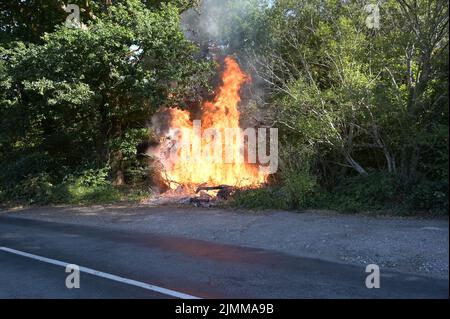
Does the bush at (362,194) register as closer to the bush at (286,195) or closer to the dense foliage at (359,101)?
the dense foliage at (359,101)

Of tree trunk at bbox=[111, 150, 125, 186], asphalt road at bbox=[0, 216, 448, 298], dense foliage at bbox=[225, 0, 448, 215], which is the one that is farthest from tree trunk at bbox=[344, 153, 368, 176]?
tree trunk at bbox=[111, 150, 125, 186]

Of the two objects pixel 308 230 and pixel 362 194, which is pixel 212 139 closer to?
pixel 362 194

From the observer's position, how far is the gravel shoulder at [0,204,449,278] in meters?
7.82

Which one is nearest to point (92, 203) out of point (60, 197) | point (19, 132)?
point (60, 197)

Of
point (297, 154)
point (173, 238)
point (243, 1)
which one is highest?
point (243, 1)

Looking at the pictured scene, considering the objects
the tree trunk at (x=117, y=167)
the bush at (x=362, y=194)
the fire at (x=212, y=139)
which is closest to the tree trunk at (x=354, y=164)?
the bush at (x=362, y=194)

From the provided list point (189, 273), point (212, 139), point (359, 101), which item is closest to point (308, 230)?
point (189, 273)

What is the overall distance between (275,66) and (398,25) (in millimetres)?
4140

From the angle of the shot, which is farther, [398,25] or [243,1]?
[243,1]

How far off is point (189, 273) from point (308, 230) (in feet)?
13.3

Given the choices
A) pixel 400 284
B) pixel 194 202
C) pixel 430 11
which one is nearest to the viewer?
pixel 400 284

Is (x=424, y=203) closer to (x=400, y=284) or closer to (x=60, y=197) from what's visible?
(x=400, y=284)

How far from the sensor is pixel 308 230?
10.4 m

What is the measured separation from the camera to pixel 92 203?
17453 millimetres
